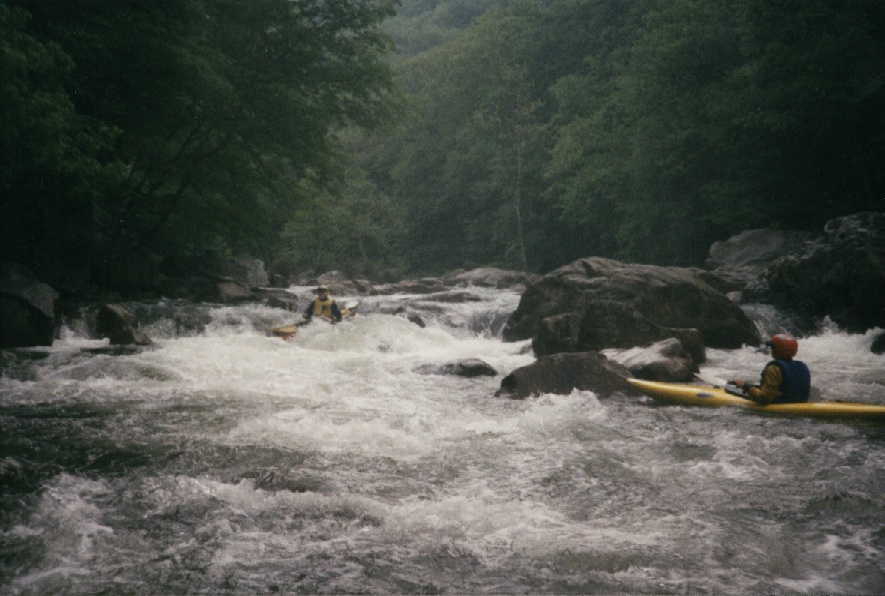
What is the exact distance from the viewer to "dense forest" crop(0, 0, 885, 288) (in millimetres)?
10922

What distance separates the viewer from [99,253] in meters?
13.8

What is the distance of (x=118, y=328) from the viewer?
10.1 meters

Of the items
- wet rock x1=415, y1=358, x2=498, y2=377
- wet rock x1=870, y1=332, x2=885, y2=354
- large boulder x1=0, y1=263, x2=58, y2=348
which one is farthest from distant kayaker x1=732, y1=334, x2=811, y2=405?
large boulder x1=0, y1=263, x2=58, y2=348

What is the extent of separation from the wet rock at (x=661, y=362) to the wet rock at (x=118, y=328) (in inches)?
276

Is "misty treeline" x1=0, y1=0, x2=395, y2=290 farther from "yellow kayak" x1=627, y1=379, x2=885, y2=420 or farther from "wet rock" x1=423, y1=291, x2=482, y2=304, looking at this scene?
"yellow kayak" x1=627, y1=379, x2=885, y2=420

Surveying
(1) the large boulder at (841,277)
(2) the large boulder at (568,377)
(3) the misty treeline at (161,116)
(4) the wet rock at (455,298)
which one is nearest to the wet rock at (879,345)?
(1) the large boulder at (841,277)

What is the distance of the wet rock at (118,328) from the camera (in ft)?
32.8

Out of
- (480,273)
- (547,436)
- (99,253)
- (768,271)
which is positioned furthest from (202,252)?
(547,436)

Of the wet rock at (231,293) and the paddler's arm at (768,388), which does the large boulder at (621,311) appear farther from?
the wet rock at (231,293)

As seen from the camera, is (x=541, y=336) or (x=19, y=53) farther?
(x=541, y=336)

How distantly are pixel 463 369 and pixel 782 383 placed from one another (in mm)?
4013

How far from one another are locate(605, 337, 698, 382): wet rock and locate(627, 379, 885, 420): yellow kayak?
0.65 meters

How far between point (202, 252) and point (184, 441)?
1552cm

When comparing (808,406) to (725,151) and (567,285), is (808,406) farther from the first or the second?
(725,151)
